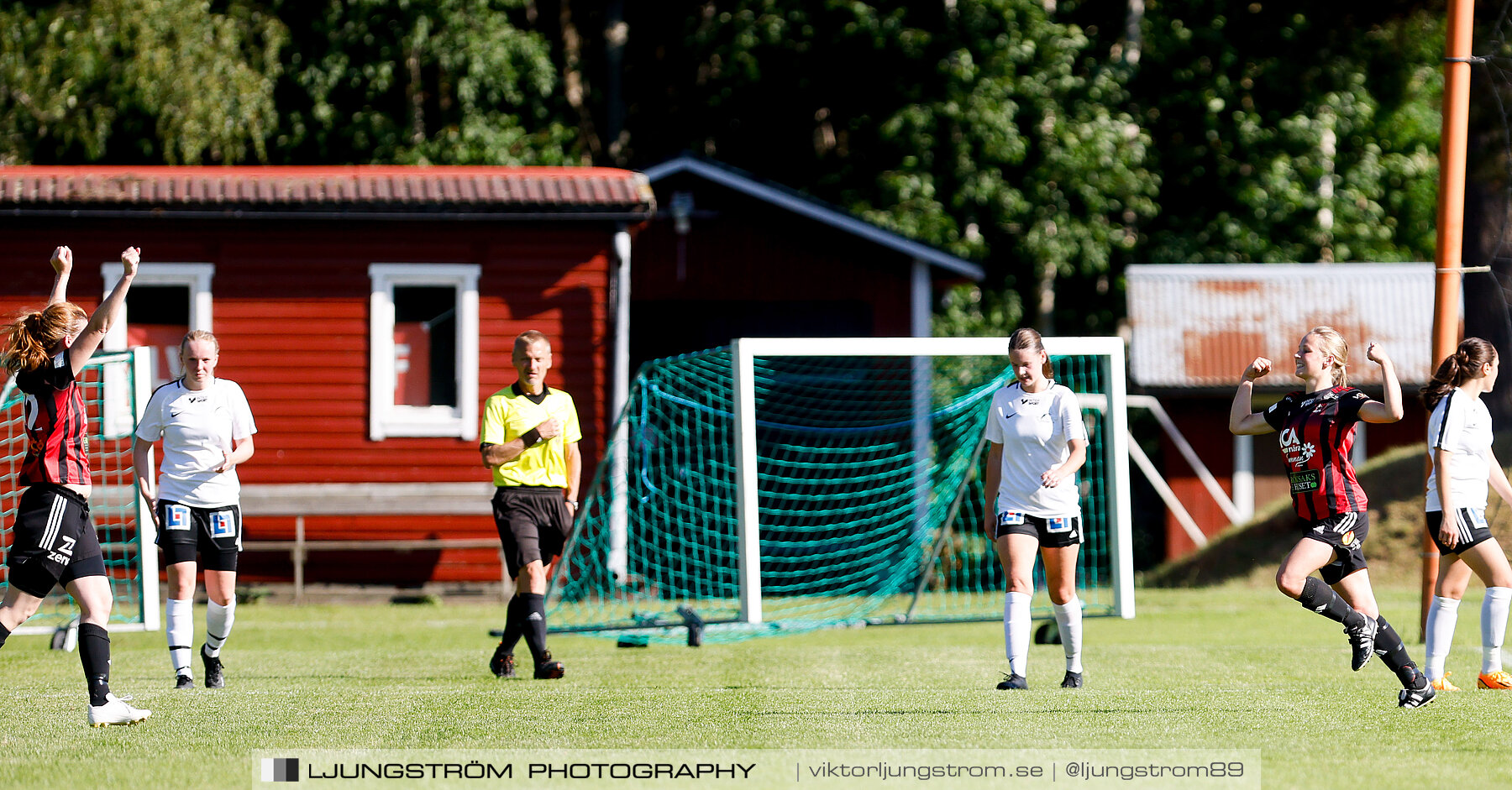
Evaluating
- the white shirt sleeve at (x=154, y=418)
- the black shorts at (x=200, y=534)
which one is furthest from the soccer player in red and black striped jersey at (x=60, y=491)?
the black shorts at (x=200, y=534)

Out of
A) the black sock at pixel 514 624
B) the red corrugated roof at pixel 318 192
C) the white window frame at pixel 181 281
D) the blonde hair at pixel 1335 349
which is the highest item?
the red corrugated roof at pixel 318 192

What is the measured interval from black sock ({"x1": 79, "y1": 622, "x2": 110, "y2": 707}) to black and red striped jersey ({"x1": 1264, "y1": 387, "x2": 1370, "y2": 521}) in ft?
16.5

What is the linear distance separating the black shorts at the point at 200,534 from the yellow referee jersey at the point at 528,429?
1379mm

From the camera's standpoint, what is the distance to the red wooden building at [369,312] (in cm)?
1476

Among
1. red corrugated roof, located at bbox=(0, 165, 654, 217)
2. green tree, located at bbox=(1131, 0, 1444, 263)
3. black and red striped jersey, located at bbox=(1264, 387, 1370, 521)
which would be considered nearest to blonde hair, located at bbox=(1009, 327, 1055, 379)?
black and red striped jersey, located at bbox=(1264, 387, 1370, 521)

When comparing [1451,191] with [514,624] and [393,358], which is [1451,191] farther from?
[393,358]

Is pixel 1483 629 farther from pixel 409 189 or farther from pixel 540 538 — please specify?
pixel 409 189

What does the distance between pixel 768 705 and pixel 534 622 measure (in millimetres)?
1757

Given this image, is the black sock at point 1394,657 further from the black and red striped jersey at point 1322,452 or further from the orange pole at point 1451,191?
the orange pole at point 1451,191

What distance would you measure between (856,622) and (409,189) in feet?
23.7

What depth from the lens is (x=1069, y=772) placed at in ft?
16.8

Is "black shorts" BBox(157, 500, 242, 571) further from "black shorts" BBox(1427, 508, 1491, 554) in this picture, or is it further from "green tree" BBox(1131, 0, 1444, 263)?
"green tree" BBox(1131, 0, 1444, 263)

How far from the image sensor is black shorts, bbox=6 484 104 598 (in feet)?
20.5

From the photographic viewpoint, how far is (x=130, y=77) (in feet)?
72.5
